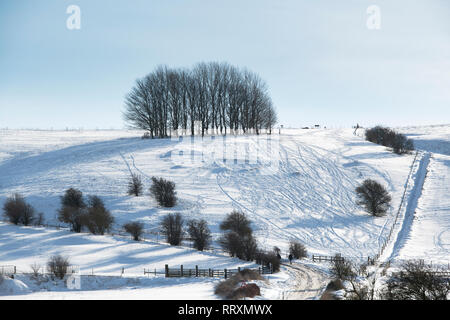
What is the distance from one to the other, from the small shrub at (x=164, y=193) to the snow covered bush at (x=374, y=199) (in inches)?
847

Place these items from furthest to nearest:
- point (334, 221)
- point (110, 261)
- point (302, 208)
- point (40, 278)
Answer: point (302, 208) → point (334, 221) → point (110, 261) → point (40, 278)

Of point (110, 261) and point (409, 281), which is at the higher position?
point (409, 281)

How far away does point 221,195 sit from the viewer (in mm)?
44656

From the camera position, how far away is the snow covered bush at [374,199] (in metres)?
42.4

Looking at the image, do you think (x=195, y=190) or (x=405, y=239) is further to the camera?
(x=195, y=190)

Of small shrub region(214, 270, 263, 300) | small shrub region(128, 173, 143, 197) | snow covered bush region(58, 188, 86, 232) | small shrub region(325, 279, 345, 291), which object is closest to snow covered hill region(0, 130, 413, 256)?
small shrub region(128, 173, 143, 197)

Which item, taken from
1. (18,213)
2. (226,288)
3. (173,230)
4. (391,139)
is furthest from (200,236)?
Answer: (391,139)

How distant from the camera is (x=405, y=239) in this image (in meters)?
35.1

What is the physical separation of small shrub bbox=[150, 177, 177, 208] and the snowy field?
2.63 feet

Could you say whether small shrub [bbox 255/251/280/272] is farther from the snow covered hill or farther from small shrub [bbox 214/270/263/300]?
the snow covered hill

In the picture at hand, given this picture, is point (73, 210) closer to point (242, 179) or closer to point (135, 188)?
point (135, 188)

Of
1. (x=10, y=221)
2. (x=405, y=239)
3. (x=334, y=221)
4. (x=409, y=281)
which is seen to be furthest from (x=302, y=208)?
(x=10, y=221)

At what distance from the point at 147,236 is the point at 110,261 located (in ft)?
22.3
